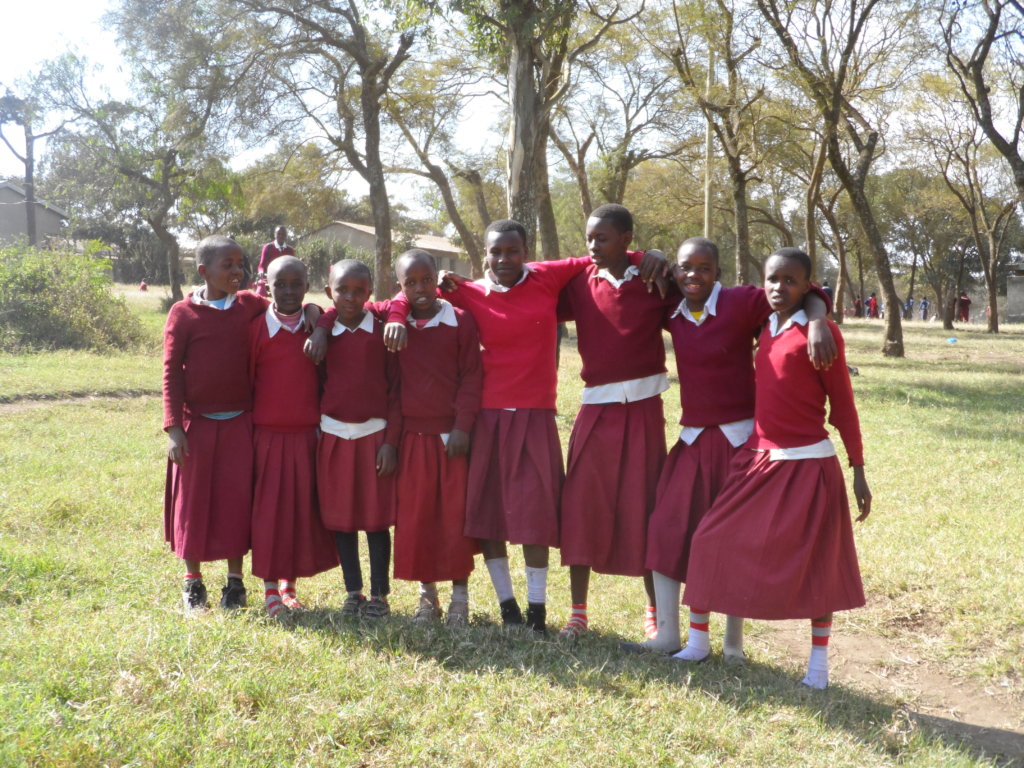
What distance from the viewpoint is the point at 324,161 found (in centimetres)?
2202

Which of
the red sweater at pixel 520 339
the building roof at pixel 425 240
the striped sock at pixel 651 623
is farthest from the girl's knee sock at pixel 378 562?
the building roof at pixel 425 240

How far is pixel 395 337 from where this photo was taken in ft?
12.1

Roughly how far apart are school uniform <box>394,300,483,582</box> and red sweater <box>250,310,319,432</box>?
1.44 feet

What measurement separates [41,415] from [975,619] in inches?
335

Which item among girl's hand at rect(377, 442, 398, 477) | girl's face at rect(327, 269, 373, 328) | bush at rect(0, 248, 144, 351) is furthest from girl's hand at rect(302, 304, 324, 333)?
bush at rect(0, 248, 144, 351)

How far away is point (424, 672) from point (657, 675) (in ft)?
2.89

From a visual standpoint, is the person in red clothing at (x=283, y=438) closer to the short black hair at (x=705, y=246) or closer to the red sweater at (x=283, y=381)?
the red sweater at (x=283, y=381)

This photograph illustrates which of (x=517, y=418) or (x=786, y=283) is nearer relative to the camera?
(x=786, y=283)

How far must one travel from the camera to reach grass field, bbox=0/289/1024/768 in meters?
2.75

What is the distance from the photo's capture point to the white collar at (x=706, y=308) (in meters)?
3.62

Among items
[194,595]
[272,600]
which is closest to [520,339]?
[272,600]

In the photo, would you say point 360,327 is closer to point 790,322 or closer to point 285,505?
point 285,505

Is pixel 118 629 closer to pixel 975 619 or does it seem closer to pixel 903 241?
pixel 975 619

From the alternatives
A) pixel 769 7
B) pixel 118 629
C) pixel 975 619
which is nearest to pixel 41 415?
pixel 118 629
